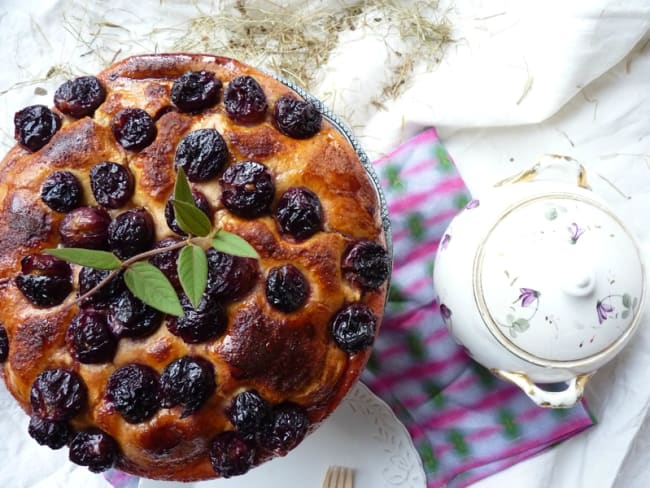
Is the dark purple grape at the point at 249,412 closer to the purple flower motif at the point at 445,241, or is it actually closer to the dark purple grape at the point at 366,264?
the dark purple grape at the point at 366,264

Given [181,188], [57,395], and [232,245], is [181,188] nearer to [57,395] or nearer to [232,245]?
[232,245]

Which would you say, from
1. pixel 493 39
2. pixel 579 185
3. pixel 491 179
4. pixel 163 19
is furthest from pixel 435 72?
pixel 163 19

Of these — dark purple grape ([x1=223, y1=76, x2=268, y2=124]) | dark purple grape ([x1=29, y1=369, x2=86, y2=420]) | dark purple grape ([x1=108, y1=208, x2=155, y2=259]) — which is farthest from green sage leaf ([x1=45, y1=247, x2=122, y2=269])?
dark purple grape ([x1=223, y1=76, x2=268, y2=124])

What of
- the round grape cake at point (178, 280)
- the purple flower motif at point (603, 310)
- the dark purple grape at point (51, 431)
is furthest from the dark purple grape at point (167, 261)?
the purple flower motif at point (603, 310)

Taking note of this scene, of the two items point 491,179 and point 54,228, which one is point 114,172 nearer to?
point 54,228

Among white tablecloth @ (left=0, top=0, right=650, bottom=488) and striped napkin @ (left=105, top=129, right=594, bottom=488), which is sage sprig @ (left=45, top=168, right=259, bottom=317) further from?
white tablecloth @ (left=0, top=0, right=650, bottom=488)

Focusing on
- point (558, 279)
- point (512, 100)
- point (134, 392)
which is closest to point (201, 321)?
point (134, 392)

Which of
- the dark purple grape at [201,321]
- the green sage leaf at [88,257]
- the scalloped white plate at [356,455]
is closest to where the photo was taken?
the green sage leaf at [88,257]
